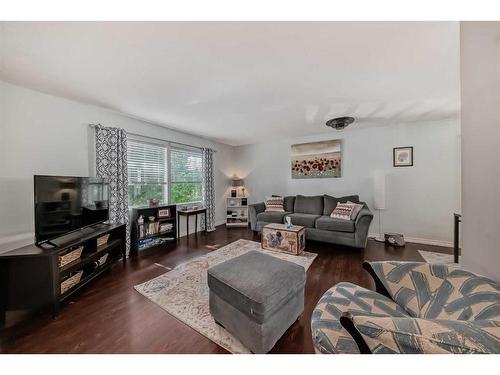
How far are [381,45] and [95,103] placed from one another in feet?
11.1

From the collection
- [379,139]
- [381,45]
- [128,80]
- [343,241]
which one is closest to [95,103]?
[128,80]

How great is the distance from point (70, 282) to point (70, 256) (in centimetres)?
25

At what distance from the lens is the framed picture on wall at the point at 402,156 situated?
3607mm

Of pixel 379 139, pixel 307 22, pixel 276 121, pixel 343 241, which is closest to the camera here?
pixel 307 22

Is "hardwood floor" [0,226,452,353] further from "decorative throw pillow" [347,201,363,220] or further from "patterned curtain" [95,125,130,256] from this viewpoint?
"decorative throw pillow" [347,201,363,220]

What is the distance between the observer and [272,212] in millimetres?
4164

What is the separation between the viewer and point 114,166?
288 centimetres

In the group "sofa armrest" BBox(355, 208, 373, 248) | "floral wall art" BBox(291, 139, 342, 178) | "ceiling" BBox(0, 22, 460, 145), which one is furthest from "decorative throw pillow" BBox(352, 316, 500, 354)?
"floral wall art" BBox(291, 139, 342, 178)

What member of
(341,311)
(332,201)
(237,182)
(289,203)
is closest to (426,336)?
(341,311)

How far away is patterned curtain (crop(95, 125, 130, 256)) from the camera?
2.74 m

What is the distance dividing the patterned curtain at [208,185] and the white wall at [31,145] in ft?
6.88

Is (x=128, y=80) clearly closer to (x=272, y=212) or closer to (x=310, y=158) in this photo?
(x=272, y=212)

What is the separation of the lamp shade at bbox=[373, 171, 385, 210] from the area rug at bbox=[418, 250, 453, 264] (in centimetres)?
98
